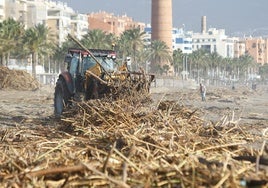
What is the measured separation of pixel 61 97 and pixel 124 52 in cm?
7160

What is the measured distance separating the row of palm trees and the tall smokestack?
10.6 ft

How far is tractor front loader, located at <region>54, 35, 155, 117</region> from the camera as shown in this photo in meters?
13.9

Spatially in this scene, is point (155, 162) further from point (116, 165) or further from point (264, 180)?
point (264, 180)

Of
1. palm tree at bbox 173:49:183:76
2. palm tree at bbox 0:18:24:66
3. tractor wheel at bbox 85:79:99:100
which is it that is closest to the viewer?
tractor wheel at bbox 85:79:99:100

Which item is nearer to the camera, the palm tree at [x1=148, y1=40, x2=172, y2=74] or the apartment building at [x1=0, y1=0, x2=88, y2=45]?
the apartment building at [x1=0, y1=0, x2=88, y2=45]

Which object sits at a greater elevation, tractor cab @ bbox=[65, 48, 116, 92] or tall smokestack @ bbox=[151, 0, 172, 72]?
tall smokestack @ bbox=[151, 0, 172, 72]

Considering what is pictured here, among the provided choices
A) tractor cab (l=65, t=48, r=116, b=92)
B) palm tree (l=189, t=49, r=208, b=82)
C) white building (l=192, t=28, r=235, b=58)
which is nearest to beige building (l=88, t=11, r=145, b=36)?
palm tree (l=189, t=49, r=208, b=82)

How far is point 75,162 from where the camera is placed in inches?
188

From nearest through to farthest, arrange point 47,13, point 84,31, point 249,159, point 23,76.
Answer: point 249,159 → point 23,76 → point 47,13 → point 84,31

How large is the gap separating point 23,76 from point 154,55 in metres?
58.8

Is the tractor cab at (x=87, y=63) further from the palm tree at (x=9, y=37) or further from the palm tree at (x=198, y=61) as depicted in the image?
the palm tree at (x=198, y=61)

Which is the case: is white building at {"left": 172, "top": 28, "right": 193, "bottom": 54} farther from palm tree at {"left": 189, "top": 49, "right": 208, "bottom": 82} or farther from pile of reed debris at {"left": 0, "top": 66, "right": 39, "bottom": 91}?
pile of reed debris at {"left": 0, "top": 66, "right": 39, "bottom": 91}

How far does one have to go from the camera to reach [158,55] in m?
102

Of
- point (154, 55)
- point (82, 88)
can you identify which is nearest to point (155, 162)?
point (82, 88)
